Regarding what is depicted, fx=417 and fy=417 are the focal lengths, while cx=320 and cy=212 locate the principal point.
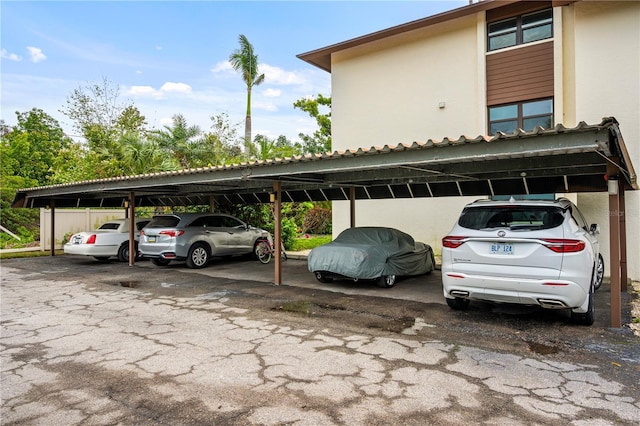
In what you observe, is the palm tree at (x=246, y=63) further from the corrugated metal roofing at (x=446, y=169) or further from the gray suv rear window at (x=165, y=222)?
the gray suv rear window at (x=165, y=222)

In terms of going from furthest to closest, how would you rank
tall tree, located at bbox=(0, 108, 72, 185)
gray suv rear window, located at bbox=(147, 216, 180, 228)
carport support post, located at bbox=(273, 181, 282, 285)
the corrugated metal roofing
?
tall tree, located at bbox=(0, 108, 72, 185) < gray suv rear window, located at bbox=(147, 216, 180, 228) < carport support post, located at bbox=(273, 181, 282, 285) < the corrugated metal roofing

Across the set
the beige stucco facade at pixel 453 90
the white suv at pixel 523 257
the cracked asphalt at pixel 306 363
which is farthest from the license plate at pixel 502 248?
the beige stucco facade at pixel 453 90

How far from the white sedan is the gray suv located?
1756 mm

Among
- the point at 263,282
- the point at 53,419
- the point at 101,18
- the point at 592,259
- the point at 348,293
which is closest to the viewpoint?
the point at 53,419

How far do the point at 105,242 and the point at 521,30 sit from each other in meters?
13.5

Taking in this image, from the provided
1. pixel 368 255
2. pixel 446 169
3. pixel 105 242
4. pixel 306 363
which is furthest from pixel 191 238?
pixel 306 363

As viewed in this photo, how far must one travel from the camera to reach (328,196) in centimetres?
1266

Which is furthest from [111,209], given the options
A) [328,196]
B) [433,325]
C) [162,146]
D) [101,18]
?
[433,325]

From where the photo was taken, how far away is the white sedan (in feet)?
41.0

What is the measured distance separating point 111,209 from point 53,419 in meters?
18.6

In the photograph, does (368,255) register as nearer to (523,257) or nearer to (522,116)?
(523,257)

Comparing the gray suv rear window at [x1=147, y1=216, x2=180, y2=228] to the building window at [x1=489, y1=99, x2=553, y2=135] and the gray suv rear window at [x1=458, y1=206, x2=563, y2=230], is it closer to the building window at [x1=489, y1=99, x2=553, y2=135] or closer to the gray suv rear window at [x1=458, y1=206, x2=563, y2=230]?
the gray suv rear window at [x1=458, y1=206, x2=563, y2=230]

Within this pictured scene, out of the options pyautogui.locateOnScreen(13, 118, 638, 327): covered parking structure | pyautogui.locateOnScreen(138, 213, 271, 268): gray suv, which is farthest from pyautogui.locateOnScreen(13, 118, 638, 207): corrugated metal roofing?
pyautogui.locateOnScreen(138, 213, 271, 268): gray suv

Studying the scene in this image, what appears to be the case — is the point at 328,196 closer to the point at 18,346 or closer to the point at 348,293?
the point at 348,293
